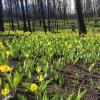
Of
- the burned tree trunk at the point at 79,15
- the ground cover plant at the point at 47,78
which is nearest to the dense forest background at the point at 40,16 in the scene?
the burned tree trunk at the point at 79,15

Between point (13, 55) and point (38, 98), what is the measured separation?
2964 mm

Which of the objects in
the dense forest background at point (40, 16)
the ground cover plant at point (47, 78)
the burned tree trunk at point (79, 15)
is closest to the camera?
the ground cover plant at point (47, 78)

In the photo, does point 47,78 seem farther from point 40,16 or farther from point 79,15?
point 40,16

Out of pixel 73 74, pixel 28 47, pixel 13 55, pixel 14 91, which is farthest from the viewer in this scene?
pixel 28 47

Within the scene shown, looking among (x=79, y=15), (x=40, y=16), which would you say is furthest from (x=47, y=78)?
(x=40, y=16)

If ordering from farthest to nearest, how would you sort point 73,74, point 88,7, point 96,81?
point 88,7 < point 73,74 < point 96,81

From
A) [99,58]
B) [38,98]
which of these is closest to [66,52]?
[99,58]

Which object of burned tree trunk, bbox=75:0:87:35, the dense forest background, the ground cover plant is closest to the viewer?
the ground cover plant

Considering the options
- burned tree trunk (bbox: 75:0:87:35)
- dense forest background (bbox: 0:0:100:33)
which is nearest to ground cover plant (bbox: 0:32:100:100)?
burned tree trunk (bbox: 75:0:87:35)

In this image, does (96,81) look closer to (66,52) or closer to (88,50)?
(66,52)

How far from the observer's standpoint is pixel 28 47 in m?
7.54

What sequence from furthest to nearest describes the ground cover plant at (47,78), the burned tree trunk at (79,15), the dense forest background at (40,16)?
the dense forest background at (40,16)
the burned tree trunk at (79,15)
the ground cover plant at (47,78)

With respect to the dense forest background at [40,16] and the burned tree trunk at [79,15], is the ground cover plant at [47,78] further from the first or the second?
the dense forest background at [40,16]

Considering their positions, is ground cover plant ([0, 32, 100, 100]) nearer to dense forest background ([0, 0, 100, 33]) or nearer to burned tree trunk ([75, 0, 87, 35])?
burned tree trunk ([75, 0, 87, 35])
